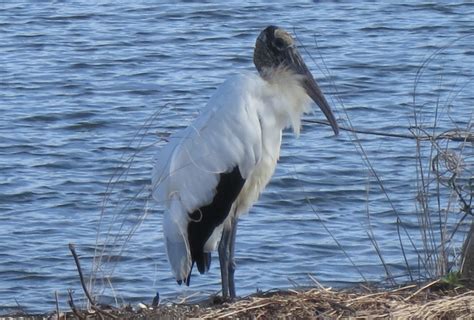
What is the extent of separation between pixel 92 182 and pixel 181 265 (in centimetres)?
473

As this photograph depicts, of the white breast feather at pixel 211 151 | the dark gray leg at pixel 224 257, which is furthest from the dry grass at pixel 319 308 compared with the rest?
the dark gray leg at pixel 224 257

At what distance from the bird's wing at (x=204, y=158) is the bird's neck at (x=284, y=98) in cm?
11

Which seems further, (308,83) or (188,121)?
(188,121)

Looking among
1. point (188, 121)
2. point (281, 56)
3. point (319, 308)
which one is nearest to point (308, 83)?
point (281, 56)

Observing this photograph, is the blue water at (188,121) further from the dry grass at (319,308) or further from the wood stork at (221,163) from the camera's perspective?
the dry grass at (319,308)

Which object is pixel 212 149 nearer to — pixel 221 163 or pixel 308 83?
pixel 221 163

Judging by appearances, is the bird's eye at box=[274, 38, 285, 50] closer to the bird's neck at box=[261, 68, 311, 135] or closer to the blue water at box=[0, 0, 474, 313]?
the bird's neck at box=[261, 68, 311, 135]

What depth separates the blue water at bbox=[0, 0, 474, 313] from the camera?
400 inches

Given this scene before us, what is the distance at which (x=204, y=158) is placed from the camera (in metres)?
7.44

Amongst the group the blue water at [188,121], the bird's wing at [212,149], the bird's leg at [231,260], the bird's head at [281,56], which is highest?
the bird's head at [281,56]

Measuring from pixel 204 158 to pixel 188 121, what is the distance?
273cm

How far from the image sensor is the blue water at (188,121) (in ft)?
33.3

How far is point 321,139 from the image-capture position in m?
12.9

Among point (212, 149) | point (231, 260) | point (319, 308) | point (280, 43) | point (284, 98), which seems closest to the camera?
point (319, 308)
